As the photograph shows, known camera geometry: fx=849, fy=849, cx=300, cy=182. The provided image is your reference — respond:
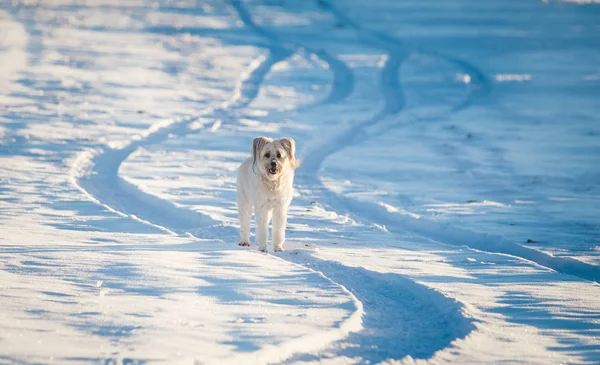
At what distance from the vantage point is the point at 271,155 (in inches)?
357

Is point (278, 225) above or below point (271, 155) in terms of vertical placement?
below

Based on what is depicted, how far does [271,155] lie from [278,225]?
2.83 ft

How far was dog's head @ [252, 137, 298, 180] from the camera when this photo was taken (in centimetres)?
907

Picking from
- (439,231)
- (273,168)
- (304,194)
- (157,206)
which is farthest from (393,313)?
(304,194)

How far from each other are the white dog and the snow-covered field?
11.8 inches

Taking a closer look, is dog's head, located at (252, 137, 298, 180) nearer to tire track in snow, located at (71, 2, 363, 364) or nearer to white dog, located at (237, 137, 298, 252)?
white dog, located at (237, 137, 298, 252)

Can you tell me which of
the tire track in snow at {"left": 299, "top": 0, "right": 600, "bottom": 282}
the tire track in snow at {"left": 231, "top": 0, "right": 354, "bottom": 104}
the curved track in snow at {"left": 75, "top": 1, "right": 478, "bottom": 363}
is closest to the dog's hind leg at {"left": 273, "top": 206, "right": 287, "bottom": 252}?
the curved track in snow at {"left": 75, "top": 1, "right": 478, "bottom": 363}

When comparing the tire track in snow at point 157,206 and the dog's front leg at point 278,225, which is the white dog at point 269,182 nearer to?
the dog's front leg at point 278,225

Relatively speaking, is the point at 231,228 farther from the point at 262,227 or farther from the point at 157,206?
the point at 157,206

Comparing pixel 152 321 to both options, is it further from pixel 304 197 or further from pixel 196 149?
pixel 196 149

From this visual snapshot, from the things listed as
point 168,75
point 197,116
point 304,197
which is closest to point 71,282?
point 304,197

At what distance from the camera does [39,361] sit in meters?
5.13

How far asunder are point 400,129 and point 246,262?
483 inches

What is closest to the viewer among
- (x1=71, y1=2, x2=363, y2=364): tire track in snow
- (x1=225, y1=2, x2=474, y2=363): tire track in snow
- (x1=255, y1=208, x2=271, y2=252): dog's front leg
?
(x1=71, y1=2, x2=363, y2=364): tire track in snow
